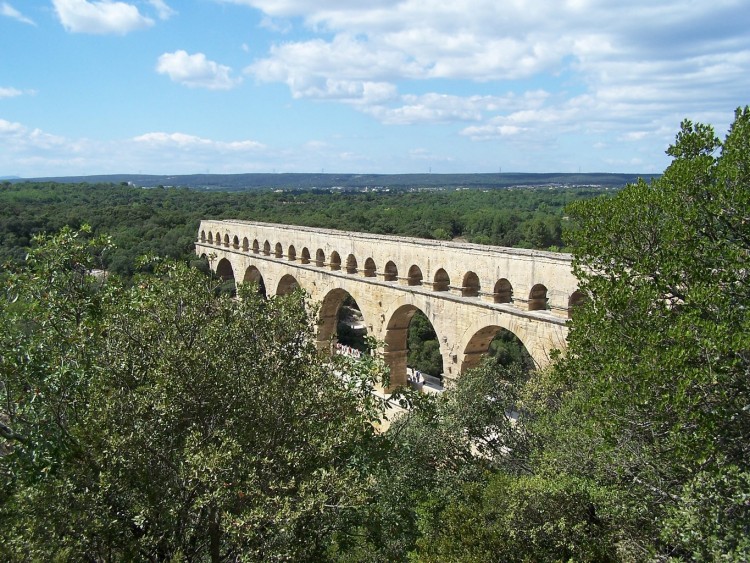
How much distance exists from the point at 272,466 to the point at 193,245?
3692 centimetres

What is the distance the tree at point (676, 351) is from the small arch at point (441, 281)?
9620 millimetres

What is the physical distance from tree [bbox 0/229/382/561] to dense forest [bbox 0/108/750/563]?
0.08ft

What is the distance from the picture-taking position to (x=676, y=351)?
637 cm

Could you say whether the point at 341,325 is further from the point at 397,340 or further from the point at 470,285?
the point at 470,285

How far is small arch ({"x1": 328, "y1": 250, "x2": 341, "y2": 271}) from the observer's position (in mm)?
23219

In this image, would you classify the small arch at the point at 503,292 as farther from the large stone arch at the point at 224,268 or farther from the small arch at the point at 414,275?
the large stone arch at the point at 224,268

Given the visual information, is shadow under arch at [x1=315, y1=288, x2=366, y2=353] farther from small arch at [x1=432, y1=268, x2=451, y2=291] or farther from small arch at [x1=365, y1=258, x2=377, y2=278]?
small arch at [x1=432, y1=268, x2=451, y2=291]

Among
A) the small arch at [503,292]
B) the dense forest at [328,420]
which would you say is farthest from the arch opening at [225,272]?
the dense forest at [328,420]

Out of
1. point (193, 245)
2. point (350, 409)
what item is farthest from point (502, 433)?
point (193, 245)

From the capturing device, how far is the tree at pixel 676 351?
6230mm

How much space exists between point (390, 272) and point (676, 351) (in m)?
14.2

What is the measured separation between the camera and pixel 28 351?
7258mm

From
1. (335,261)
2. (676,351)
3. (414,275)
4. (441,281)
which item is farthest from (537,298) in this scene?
(335,261)

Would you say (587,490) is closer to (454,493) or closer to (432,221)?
(454,493)
